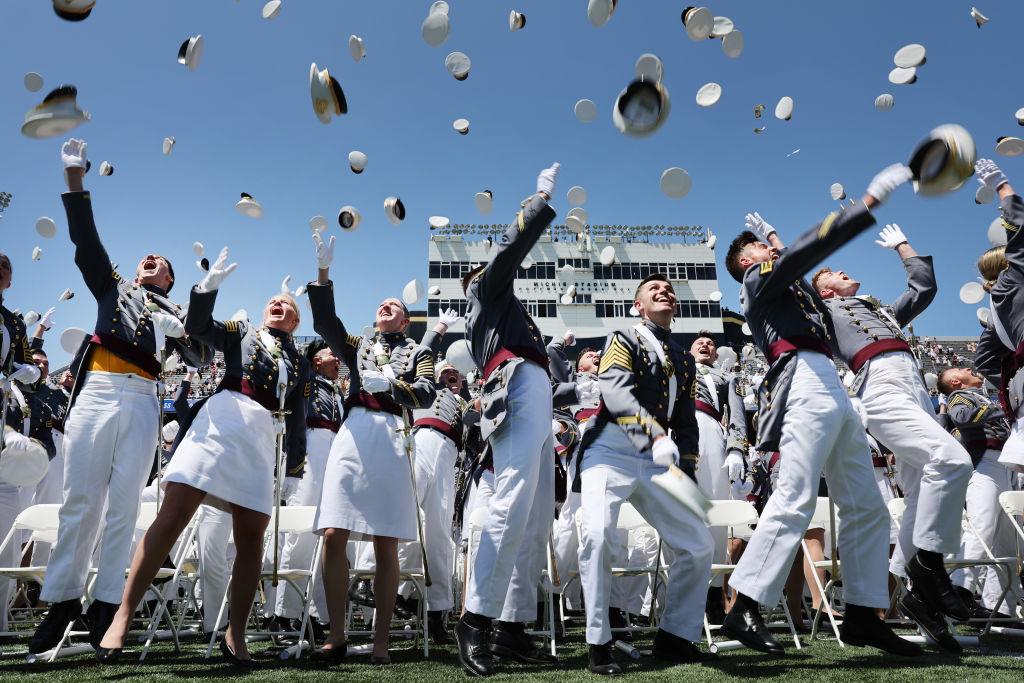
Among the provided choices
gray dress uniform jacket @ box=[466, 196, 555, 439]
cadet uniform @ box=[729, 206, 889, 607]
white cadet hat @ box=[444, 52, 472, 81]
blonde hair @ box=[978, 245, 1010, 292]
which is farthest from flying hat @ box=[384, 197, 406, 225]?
blonde hair @ box=[978, 245, 1010, 292]

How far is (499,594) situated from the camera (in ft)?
11.9

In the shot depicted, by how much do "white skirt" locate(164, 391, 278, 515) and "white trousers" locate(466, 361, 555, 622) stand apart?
1473 mm

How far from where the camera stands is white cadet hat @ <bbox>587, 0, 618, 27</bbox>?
636 centimetres

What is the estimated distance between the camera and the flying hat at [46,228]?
8992 mm

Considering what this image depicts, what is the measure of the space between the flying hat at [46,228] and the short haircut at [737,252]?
879 centimetres

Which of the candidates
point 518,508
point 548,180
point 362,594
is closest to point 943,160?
point 548,180

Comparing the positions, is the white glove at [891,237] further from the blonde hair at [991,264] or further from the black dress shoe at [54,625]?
the black dress shoe at [54,625]

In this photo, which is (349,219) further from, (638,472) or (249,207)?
(638,472)

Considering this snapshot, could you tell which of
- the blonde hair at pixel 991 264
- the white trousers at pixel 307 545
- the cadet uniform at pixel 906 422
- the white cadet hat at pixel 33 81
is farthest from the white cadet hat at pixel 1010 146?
the white cadet hat at pixel 33 81

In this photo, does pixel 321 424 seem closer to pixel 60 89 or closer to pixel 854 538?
pixel 60 89

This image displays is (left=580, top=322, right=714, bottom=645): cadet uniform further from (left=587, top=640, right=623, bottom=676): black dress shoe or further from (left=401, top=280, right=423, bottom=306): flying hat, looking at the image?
(left=401, top=280, right=423, bottom=306): flying hat

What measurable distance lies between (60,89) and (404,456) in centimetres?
332

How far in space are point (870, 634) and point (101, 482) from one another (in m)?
4.59

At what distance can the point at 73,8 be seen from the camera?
494 centimetres
